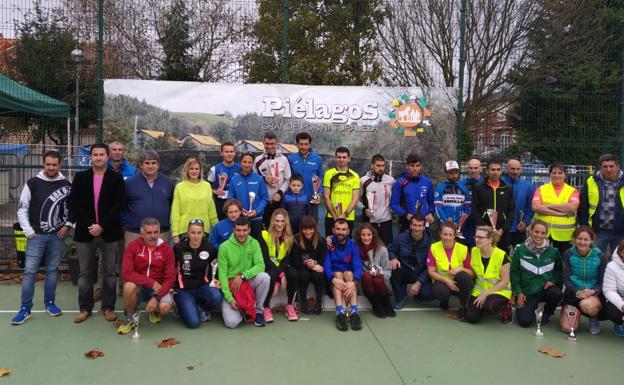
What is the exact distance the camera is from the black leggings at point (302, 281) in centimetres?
537

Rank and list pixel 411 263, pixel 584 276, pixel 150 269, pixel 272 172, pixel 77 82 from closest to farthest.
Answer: pixel 150 269 → pixel 584 276 → pixel 411 263 → pixel 272 172 → pixel 77 82

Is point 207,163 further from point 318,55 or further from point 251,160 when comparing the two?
point 318,55

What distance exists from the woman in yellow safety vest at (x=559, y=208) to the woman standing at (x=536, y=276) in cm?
55

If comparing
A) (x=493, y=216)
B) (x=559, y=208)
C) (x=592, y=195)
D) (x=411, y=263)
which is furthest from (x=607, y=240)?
(x=411, y=263)

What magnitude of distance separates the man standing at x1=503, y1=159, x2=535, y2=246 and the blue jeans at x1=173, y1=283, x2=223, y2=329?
3.64 m

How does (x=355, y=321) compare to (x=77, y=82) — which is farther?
(x=77, y=82)

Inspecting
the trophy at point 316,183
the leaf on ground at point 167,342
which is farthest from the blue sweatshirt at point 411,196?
the leaf on ground at point 167,342

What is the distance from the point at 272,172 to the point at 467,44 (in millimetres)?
8566

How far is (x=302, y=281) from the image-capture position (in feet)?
17.7

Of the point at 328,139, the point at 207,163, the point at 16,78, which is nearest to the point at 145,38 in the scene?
the point at 16,78

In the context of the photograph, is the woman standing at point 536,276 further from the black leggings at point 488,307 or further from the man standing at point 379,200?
the man standing at point 379,200

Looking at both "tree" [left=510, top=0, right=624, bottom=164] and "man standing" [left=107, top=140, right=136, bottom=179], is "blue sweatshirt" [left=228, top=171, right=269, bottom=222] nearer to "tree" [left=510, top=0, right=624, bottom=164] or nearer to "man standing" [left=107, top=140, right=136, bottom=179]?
"man standing" [left=107, top=140, right=136, bottom=179]

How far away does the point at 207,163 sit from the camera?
23.8ft

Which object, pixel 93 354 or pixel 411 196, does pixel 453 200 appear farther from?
pixel 93 354
